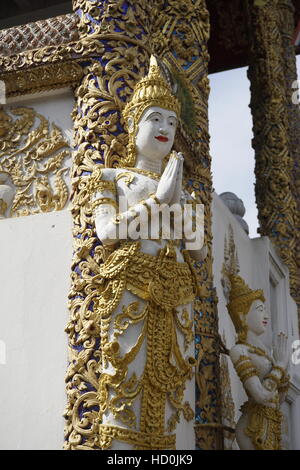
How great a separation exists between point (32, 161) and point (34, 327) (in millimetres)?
1093

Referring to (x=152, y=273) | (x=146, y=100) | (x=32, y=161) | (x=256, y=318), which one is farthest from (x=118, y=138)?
(x=256, y=318)

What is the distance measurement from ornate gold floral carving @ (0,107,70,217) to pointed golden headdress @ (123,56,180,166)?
0.60 m

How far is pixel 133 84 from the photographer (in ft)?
15.4

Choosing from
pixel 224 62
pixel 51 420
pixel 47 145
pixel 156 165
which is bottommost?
pixel 51 420

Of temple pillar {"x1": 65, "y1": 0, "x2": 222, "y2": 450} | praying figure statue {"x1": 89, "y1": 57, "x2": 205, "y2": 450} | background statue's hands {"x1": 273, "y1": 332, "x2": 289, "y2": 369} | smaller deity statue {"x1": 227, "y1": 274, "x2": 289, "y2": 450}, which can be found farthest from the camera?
background statue's hands {"x1": 273, "y1": 332, "x2": 289, "y2": 369}

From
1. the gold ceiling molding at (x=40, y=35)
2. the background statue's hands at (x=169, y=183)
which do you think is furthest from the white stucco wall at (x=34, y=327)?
the gold ceiling molding at (x=40, y=35)

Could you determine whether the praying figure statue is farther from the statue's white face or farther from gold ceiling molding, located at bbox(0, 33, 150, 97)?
the statue's white face

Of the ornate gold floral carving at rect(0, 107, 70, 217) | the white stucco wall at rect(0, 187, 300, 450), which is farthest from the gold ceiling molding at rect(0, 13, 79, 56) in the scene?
the white stucco wall at rect(0, 187, 300, 450)

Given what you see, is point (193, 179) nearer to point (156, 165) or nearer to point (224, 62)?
point (156, 165)

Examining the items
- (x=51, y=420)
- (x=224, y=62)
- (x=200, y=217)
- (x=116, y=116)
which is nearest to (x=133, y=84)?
(x=116, y=116)

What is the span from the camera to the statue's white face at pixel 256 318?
5.68 metres

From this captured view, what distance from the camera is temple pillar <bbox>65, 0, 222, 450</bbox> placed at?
406 cm

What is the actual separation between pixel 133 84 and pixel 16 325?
1.54 meters

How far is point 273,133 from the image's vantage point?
31.7ft
